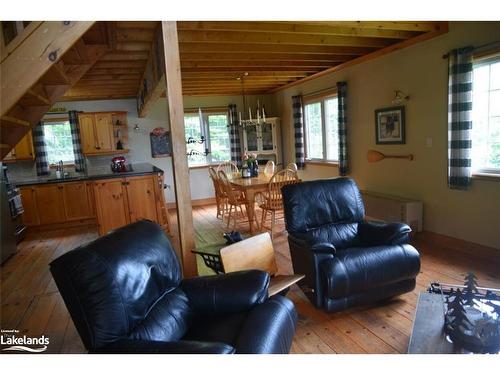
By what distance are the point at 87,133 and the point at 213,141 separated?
249 centimetres

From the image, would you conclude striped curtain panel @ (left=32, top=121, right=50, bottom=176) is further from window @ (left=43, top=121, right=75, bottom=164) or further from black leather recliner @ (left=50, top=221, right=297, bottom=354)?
black leather recliner @ (left=50, top=221, right=297, bottom=354)

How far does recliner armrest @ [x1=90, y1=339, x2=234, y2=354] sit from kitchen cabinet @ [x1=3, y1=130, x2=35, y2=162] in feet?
19.1

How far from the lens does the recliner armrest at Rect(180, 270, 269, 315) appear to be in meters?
1.85

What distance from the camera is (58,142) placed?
6.54 m

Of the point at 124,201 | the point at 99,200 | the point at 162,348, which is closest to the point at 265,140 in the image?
the point at 124,201

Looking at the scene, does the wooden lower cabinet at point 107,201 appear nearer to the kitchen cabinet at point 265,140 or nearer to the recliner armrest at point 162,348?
the kitchen cabinet at point 265,140

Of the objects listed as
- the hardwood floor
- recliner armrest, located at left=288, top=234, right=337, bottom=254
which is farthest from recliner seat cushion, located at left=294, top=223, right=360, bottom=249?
the hardwood floor

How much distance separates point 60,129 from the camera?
6523mm

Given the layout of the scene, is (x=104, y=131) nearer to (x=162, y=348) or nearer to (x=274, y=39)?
(x=274, y=39)

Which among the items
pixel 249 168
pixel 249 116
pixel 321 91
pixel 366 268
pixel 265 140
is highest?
pixel 321 91

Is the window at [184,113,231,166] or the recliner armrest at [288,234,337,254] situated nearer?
the recliner armrest at [288,234,337,254]

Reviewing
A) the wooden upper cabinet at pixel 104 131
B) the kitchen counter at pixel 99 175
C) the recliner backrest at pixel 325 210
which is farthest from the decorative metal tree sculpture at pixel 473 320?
the wooden upper cabinet at pixel 104 131

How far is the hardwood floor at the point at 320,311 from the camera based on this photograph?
2223 millimetres
